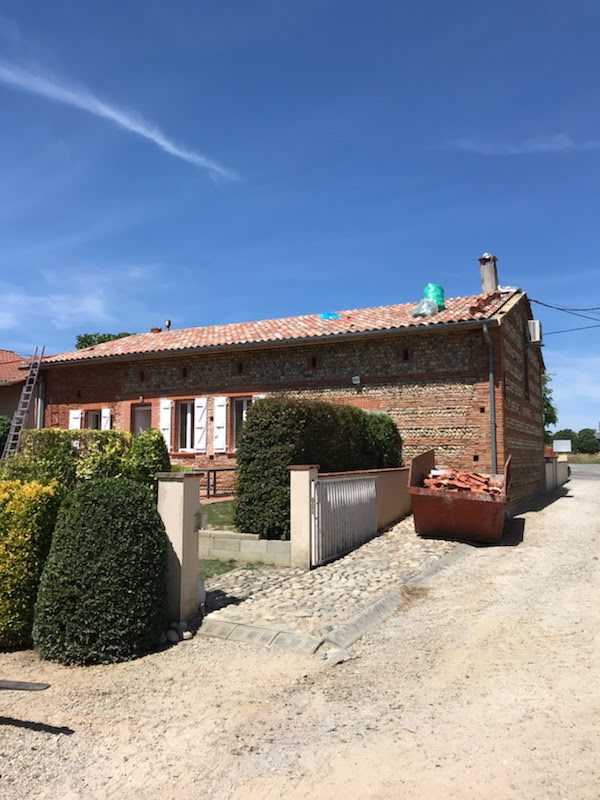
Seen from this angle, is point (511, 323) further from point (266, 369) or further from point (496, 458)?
point (266, 369)

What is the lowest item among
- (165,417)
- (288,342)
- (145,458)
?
(145,458)

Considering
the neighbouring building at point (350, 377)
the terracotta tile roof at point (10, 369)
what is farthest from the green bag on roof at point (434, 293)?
the terracotta tile roof at point (10, 369)

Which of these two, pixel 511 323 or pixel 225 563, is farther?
pixel 511 323

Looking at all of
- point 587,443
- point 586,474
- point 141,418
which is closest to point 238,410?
point 141,418

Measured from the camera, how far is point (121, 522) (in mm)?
5406

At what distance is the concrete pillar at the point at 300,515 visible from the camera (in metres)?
8.32

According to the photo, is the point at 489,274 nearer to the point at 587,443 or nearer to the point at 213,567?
the point at 213,567

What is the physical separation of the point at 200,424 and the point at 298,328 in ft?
13.3

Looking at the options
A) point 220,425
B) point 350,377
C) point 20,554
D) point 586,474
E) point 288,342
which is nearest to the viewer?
point 20,554

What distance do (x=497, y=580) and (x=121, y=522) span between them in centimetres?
497

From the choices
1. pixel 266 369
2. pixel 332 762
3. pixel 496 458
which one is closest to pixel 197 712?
pixel 332 762

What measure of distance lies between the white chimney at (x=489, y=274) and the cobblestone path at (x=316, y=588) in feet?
34.5

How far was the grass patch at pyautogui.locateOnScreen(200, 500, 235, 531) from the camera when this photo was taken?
10.1 m

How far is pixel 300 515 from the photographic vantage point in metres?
8.38
